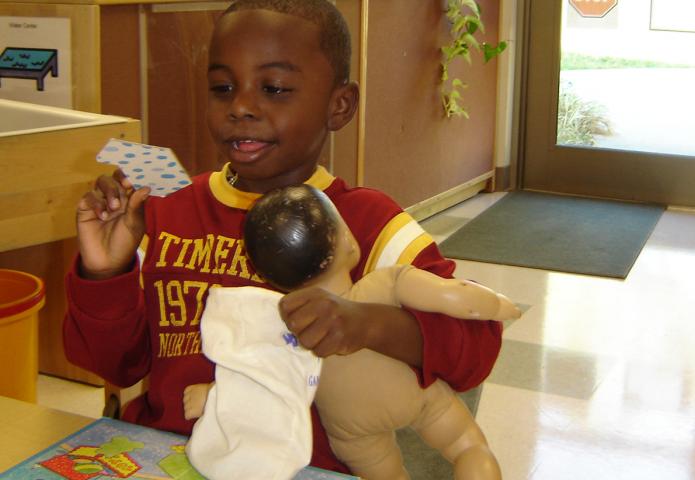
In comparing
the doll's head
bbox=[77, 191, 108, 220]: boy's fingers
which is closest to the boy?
bbox=[77, 191, 108, 220]: boy's fingers

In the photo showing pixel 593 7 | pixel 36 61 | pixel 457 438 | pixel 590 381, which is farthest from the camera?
pixel 593 7

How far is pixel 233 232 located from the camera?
1074 mm

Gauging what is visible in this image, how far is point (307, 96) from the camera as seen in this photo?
40.8 inches

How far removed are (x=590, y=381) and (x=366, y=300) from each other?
189 cm

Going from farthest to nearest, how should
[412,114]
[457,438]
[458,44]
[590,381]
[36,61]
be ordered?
[458,44]
[412,114]
[590,381]
[36,61]
[457,438]

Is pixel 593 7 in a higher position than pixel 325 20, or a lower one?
higher

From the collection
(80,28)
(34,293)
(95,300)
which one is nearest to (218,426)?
(95,300)

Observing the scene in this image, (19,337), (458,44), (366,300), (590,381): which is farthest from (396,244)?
(458,44)

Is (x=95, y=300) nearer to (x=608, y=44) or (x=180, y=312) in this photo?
(x=180, y=312)

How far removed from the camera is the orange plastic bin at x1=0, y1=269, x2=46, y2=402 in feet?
5.79

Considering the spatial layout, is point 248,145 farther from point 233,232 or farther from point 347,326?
point 347,326

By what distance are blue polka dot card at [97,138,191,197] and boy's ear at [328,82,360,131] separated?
249 millimetres

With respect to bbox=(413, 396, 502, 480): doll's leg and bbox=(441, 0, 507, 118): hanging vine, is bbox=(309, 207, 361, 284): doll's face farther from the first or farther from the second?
bbox=(441, 0, 507, 118): hanging vine

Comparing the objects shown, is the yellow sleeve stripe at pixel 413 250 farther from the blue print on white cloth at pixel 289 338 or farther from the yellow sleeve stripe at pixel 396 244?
the blue print on white cloth at pixel 289 338
